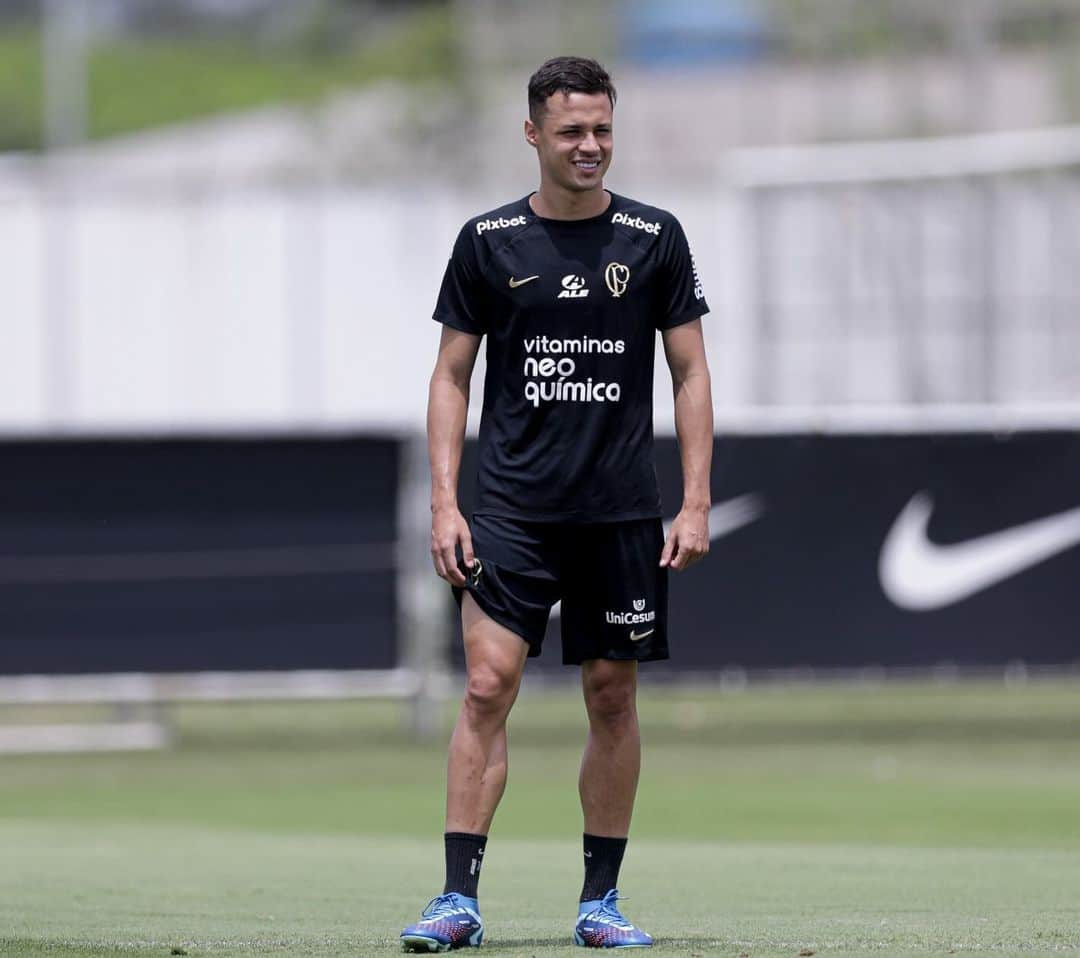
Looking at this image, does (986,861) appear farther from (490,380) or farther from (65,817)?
(65,817)

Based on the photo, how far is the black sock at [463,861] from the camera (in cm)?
637

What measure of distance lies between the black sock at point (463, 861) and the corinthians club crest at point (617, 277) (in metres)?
1.60

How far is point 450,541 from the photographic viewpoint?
6473mm

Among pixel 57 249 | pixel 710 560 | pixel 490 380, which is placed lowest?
pixel 710 560

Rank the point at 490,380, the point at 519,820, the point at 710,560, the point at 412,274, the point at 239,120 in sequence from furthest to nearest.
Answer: the point at 239,120
the point at 412,274
the point at 710,560
the point at 519,820
the point at 490,380

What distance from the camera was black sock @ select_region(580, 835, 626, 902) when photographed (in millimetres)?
6559

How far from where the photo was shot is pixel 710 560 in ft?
50.4

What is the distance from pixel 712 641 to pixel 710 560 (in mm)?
547

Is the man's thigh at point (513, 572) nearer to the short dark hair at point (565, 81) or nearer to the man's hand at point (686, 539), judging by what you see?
the man's hand at point (686, 539)

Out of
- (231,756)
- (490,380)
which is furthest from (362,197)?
(490,380)

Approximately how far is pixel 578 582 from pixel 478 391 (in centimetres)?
1544

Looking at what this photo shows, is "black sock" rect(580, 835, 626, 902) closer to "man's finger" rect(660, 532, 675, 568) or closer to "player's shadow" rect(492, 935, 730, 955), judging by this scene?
"player's shadow" rect(492, 935, 730, 955)

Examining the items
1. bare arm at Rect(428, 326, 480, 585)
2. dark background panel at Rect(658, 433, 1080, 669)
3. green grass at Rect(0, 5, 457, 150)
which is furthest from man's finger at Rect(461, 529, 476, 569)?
green grass at Rect(0, 5, 457, 150)

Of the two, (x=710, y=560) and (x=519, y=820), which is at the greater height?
(x=710, y=560)
